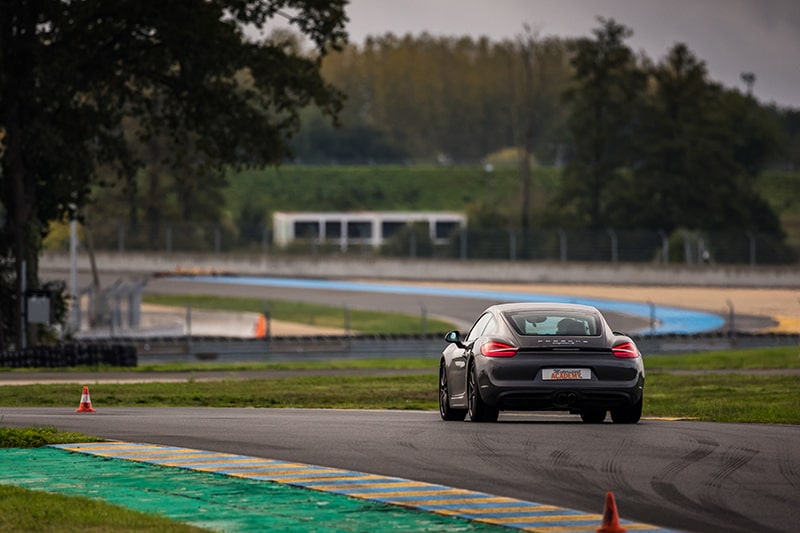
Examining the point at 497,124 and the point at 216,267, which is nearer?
the point at 216,267

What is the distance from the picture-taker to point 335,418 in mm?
19219

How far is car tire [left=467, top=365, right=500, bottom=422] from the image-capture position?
17.7m

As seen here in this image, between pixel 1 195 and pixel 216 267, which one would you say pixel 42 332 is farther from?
pixel 216 267

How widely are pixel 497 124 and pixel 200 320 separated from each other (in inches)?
5211

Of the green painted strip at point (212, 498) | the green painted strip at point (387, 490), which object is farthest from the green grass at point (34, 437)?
the green painted strip at point (212, 498)

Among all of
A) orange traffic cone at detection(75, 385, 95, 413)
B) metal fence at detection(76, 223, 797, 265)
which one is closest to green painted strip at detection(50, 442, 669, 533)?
orange traffic cone at detection(75, 385, 95, 413)

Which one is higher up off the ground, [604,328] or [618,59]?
[618,59]

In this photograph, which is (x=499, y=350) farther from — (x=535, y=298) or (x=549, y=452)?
(x=535, y=298)

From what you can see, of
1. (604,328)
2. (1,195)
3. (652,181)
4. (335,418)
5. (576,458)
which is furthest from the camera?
(652,181)

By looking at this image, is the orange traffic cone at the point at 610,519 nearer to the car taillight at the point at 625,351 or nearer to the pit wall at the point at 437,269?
the car taillight at the point at 625,351

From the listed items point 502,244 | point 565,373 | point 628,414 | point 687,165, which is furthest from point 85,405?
point 687,165

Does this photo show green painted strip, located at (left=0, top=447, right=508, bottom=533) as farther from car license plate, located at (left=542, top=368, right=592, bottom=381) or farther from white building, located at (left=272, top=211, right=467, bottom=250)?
white building, located at (left=272, top=211, right=467, bottom=250)

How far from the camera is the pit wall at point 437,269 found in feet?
245

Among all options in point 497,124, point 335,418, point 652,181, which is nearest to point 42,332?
point 335,418
